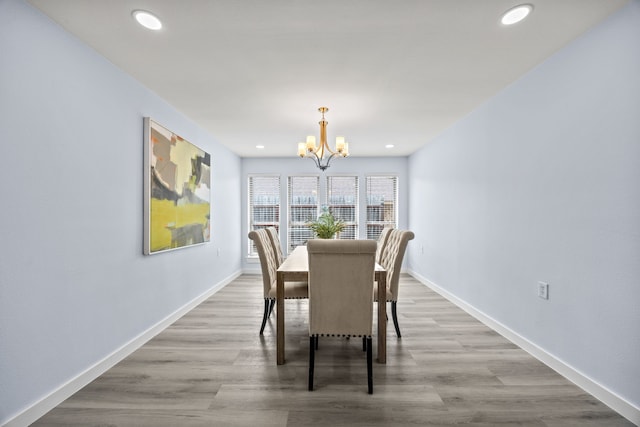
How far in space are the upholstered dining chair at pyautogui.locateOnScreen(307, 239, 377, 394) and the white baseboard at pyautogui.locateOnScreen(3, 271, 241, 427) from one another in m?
1.50

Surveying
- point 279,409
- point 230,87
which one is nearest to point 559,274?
point 279,409

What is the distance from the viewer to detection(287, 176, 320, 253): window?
6.07 metres

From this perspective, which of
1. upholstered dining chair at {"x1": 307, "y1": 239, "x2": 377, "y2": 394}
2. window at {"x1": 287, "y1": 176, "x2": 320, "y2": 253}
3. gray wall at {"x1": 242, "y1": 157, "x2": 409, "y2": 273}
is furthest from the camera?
window at {"x1": 287, "y1": 176, "x2": 320, "y2": 253}

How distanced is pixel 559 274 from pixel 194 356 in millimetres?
2845

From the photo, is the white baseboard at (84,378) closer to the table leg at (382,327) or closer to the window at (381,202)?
the table leg at (382,327)

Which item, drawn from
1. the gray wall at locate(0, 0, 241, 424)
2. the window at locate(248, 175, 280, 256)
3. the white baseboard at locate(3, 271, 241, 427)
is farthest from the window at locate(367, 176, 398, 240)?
the gray wall at locate(0, 0, 241, 424)

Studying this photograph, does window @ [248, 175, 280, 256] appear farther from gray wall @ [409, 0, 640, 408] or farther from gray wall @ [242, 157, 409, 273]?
gray wall @ [409, 0, 640, 408]

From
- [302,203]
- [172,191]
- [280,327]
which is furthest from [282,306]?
[302,203]

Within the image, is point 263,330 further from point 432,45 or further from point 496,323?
point 432,45

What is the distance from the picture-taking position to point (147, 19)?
5.90ft

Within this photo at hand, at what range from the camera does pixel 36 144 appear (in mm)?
1686

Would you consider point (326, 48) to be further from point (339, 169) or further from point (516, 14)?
point (339, 169)

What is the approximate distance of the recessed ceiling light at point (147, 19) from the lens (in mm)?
1742

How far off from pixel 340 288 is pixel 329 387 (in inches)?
26.1
